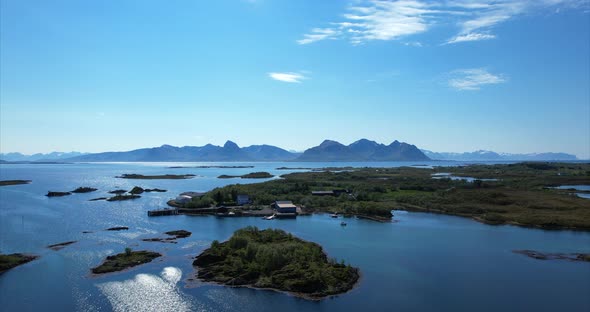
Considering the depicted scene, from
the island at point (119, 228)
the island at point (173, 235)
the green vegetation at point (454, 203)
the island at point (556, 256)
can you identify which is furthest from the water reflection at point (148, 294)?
the green vegetation at point (454, 203)

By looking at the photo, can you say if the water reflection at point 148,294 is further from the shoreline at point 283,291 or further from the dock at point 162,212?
the dock at point 162,212

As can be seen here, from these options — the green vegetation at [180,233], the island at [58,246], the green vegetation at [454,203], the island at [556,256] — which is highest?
the green vegetation at [454,203]

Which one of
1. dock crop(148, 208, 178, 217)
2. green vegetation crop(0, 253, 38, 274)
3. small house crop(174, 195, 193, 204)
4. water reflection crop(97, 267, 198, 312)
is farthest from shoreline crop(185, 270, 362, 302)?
small house crop(174, 195, 193, 204)

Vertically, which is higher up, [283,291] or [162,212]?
[162,212]

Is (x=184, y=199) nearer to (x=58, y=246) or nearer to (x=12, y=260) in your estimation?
(x=58, y=246)

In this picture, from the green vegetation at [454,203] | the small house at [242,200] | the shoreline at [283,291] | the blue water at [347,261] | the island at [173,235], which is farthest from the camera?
the small house at [242,200]

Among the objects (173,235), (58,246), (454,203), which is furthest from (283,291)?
(454,203)

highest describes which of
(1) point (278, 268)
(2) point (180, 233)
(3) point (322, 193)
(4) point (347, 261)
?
(3) point (322, 193)
